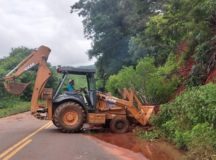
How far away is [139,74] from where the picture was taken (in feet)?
84.6

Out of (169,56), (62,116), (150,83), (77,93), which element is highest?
(169,56)

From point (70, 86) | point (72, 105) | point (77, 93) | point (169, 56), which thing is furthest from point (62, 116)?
point (169, 56)

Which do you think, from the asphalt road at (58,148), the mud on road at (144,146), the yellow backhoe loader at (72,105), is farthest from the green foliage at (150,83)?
the asphalt road at (58,148)

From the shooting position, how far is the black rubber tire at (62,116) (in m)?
19.2

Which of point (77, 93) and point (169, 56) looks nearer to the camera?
point (77, 93)

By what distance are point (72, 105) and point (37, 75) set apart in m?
2.04

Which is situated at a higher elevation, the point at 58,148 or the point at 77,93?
the point at 77,93

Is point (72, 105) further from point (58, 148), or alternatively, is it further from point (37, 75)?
point (58, 148)

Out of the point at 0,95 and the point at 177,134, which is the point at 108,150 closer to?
the point at 177,134

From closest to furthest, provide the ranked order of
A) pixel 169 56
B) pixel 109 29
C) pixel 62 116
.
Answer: pixel 62 116, pixel 169 56, pixel 109 29

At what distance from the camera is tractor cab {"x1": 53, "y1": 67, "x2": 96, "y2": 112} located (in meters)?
19.6

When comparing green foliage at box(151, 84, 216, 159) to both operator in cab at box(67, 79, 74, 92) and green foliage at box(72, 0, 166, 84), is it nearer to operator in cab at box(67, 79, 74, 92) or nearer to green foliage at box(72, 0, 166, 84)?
operator in cab at box(67, 79, 74, 92)

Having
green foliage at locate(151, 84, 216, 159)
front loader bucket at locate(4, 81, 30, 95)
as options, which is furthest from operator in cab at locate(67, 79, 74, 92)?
green foliage at locate(151, 84, 216, 159)

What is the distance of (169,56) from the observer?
30.9m
